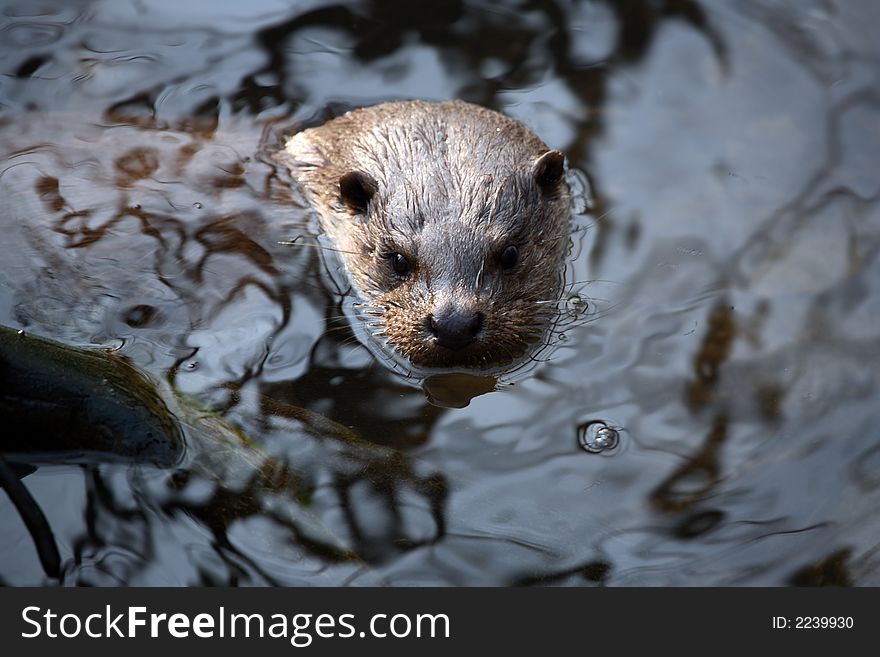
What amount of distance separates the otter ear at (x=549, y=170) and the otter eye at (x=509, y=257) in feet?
1.54

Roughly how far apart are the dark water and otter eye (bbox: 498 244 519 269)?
17.2 inches

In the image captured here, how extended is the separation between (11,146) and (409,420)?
108 inches

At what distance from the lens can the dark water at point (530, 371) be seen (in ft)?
12.2

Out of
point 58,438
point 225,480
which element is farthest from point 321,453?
point 58,438

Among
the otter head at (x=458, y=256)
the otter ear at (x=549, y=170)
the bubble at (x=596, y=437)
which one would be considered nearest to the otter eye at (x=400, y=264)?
the otter head at (x=458, y=256)

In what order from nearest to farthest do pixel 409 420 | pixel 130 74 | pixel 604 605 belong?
1. pixel 604 605
2. pixel 409 420
3. pixel 130 74

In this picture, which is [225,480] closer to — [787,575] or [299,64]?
[787,575]

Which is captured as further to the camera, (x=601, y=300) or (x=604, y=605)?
(x=601, y=300)

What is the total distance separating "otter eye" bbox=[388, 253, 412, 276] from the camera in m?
4.93

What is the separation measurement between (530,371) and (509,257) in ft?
1.91

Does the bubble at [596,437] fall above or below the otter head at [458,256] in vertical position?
below

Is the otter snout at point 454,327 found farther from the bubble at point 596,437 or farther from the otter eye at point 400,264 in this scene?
the bubble at point 596,437

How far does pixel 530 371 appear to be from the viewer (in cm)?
473

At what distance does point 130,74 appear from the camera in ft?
21.0
